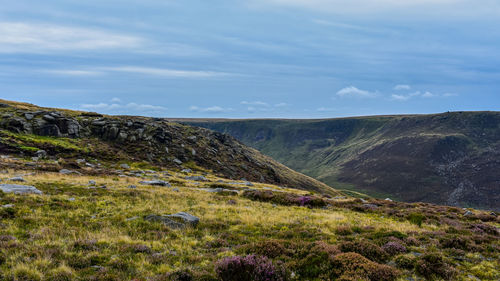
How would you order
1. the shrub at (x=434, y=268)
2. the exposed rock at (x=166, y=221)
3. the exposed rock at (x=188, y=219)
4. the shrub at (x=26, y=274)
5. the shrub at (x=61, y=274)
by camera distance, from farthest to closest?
the exposed rock at (x=188, y=219)
the exposed rock at (x=166, y=221)
the shrub at (x=434, y=268)
the shrub at (x=61, y=274)
the shrub at (x=26, y=274)

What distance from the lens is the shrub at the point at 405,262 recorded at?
10.9m

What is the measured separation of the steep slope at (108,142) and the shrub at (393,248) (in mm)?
43284

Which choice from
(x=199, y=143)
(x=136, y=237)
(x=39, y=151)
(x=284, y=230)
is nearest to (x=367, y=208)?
(x=284, y=230)

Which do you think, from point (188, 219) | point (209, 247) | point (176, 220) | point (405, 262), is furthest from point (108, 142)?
point (405, 262)

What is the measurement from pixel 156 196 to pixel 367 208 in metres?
21.5

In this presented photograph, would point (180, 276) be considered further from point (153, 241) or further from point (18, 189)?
point (18, 189)

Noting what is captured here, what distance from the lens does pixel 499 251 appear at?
13891 mm

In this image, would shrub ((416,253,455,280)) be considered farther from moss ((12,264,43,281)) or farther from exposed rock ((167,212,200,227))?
moss ((12,264,43,281))

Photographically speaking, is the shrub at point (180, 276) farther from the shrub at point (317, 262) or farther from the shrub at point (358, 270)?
the shrub at point (358, 270)

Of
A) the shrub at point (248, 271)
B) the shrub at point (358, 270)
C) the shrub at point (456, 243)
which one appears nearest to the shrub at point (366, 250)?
the shrub at point (358, 270)

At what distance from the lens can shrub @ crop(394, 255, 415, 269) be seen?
10945 millimetres

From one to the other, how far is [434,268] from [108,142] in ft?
225

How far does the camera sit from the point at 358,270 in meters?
9.37

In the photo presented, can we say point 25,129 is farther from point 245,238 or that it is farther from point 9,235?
point 245,238
